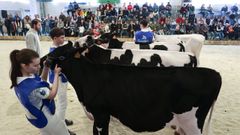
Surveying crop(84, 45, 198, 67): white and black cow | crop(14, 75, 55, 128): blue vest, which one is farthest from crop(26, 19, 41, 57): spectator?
crop(14, 75, 55, 128): blue vest

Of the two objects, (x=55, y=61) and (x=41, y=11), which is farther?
(x=41, y=11)

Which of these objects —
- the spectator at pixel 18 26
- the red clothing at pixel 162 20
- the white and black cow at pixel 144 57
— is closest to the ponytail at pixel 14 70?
the white and black cow at pixel 144 57

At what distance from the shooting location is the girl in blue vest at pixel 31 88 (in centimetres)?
253

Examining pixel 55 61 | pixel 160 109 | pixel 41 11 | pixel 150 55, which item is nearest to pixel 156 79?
pixel 160 109

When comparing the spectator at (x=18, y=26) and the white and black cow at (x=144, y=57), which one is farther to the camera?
the spectator at (x=18, y=26)

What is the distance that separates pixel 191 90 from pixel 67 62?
4.60ft

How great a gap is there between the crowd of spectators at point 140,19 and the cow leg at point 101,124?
1426 cm

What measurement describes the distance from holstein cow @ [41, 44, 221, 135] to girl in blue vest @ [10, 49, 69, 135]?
0.91ft

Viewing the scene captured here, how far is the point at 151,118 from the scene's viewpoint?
2869 mm

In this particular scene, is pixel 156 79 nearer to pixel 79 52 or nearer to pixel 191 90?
pixel 191 90

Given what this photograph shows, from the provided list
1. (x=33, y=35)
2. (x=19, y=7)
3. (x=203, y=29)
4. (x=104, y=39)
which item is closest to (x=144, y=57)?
(x=104, y=39)

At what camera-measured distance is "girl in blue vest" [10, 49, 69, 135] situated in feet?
8.31

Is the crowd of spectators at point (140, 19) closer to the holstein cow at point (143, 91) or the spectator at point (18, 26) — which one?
the spectator at point (18, 26)

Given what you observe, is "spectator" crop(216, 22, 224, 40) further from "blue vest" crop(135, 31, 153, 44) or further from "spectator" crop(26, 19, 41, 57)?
"spectator" crop(26, 19, 41, 57)
